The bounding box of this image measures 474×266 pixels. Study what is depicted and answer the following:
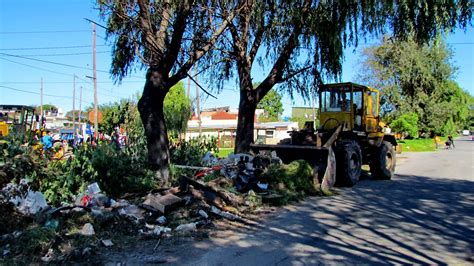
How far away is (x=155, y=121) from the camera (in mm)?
9875

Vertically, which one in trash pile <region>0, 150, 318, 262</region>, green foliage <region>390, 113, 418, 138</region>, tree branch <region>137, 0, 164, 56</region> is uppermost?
tree branch <region>137, 0, 164, 56</region>

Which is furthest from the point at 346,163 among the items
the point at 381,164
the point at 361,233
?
the point at 361,233

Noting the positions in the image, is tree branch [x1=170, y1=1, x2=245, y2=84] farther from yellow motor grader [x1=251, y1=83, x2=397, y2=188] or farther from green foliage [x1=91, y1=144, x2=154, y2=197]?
yellow motor grader [x1=251, y1=83, x2=397, y2=188]

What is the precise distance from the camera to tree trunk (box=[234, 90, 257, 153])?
13.8 m

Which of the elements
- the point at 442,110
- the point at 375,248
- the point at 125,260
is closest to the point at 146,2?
the point at 125,260

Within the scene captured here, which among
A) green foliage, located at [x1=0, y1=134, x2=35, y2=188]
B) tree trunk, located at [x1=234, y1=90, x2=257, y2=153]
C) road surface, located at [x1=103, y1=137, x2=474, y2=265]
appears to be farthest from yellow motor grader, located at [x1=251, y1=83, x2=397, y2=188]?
green foliage, located at [x1=0, y1=134, x2=35, y2=188]

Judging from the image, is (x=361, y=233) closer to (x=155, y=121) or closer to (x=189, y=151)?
(x=155, y=121)

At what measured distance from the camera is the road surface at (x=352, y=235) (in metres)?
5.66

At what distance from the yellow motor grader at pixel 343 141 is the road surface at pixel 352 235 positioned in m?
1.35

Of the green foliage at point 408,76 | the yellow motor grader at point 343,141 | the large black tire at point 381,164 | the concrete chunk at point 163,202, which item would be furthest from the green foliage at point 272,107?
the concrete chunk at point 163,202

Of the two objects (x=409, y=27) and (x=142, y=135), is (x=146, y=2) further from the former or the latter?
(x=409, y=27)

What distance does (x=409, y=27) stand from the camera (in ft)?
41.0

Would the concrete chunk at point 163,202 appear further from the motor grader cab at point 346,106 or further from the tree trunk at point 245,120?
the motor grader cab at point 346,106

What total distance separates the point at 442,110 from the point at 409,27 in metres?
35.7
